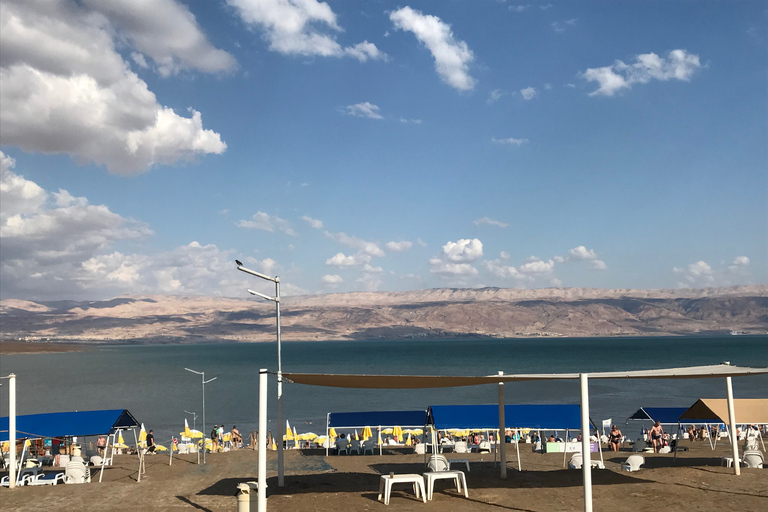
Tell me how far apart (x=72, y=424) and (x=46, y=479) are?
7.96 ft

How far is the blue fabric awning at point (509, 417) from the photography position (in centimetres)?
1986

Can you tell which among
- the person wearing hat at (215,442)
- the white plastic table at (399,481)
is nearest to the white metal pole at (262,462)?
the white plastic table at (399,481)

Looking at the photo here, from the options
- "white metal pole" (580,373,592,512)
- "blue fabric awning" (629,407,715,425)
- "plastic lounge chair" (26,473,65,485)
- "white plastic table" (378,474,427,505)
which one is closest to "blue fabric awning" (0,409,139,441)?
"plastic lounge chair" (26,473,65,485)

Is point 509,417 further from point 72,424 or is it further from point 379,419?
point 72,424

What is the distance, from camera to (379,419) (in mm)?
25875

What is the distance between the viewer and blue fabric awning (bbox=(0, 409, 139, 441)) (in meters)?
19.8

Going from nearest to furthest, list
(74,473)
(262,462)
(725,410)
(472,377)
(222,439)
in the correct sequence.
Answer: (262,462)
(472,377)
(74,473)
(725,410)
(222,439)

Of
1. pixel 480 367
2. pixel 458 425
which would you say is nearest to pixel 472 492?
pixel 458 425

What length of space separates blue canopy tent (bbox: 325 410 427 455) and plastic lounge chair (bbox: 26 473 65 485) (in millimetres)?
10145

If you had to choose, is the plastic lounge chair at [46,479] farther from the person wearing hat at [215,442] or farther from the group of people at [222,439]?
the group of people at [222,439]

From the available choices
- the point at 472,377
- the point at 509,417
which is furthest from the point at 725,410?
the point at 472,377

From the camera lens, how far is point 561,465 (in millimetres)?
20172

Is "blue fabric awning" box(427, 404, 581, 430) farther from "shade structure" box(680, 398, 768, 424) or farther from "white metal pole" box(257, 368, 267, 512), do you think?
"white metal pole" box(257, 368, 267, 512)

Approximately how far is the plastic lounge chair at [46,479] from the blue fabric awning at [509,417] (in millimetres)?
11091
